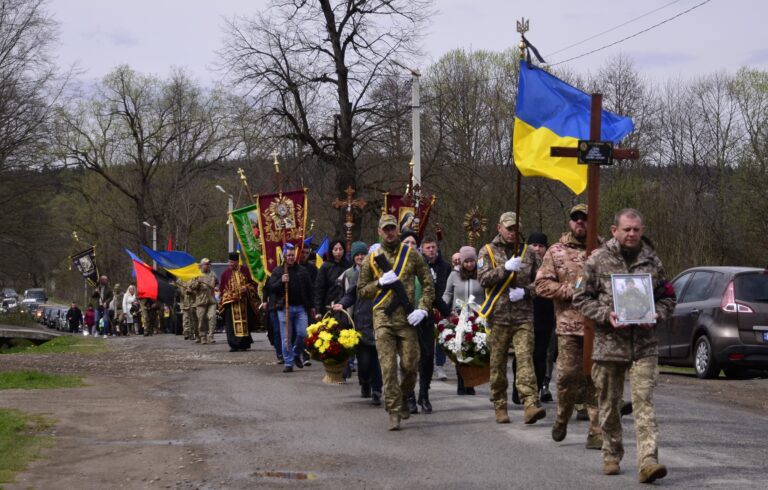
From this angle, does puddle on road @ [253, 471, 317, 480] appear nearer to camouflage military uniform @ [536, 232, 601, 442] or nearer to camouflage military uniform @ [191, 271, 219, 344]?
camouflage military uniform @ [536, 232, 601, 442]

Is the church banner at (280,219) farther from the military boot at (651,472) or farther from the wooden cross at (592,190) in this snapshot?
the military boot at (651,472)

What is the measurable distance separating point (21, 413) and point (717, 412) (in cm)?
721

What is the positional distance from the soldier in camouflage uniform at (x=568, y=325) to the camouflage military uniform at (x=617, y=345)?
1.07 metres

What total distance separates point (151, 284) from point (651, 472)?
111 ft

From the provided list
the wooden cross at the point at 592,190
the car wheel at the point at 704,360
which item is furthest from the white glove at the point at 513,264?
the car wheel at the point at 704,360

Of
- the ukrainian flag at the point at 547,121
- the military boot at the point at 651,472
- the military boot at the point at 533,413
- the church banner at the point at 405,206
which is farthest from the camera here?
the church banner at the point at 405,206

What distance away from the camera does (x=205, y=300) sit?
2898 centimetres

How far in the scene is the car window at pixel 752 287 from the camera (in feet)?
58.0


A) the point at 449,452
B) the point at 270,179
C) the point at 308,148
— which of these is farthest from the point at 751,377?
the point at 270,179

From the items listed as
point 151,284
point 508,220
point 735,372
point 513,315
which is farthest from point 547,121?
point 151,284

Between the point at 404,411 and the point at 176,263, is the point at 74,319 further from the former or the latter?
the point at 404,411

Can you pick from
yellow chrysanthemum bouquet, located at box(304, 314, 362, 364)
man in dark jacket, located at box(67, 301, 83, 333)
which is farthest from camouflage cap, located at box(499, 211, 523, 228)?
man in dark jacket, located at box(67, 301, 83, 333)

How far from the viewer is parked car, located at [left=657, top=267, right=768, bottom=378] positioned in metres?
17.4

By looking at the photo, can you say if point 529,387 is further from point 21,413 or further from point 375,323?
point 21,413
